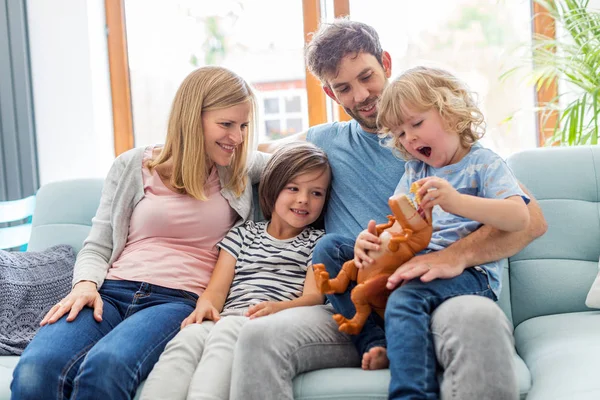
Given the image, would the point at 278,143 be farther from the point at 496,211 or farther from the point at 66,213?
the point at 496,211

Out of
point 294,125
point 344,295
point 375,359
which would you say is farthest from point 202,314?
point 294,125

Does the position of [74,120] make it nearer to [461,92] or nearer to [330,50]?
[330,50]

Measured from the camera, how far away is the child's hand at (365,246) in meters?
1.56

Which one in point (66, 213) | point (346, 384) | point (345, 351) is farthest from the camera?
point (66, 213)

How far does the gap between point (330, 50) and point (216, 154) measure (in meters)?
0.45

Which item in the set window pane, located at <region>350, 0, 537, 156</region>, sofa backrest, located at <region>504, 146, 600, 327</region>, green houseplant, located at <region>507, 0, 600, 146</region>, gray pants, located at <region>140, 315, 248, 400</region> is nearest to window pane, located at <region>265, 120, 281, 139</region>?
window pane, located at <region>350, 0, 537, 156</region>

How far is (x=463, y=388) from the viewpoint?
52.1 inches

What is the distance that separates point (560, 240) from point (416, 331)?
799 millimetres

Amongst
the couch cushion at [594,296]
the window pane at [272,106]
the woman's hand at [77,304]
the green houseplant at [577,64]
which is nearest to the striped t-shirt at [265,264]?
the woman's hand at [77,304]

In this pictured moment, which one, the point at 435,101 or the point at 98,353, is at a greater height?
the point at 435,101

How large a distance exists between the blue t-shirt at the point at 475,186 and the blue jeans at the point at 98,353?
2.31ft

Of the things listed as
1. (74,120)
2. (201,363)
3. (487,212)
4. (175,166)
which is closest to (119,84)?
(74,120)

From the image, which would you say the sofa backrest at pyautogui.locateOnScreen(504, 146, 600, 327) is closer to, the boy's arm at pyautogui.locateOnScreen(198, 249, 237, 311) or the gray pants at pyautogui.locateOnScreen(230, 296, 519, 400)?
the gray pants at pyautogui.locateOnScreen(230, 296, 519, 400)

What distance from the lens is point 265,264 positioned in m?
1.94
